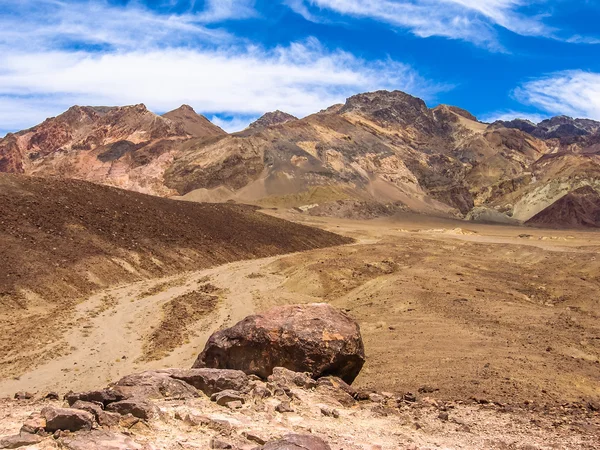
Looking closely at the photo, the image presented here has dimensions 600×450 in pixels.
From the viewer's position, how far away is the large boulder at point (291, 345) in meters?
11.2

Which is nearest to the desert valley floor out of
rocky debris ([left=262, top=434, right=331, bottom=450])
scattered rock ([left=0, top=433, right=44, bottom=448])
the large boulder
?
scattered rock ([left=0, top=433, right=44, bottom=448])

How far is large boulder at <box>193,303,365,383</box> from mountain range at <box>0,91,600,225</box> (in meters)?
78.8

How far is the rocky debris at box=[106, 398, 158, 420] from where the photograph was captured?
763cm

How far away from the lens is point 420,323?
16.3 meters

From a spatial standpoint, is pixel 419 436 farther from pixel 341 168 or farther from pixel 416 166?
pixel 416 166

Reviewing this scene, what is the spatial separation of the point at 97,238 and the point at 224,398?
23146mm

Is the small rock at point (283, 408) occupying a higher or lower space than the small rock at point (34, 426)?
lower

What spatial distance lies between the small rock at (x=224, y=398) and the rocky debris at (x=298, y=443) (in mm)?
2025

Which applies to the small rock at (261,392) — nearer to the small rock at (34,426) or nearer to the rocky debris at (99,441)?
the rocky debris at (99,441)

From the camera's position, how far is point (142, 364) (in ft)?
48.9

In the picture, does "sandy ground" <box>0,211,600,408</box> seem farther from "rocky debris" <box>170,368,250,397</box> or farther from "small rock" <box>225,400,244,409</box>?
"small rock" <box>225,400,244,409</box>

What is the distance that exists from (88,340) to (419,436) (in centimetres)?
1215

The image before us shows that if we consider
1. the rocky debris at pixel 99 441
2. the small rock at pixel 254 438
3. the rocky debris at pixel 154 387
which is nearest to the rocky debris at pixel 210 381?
the rocky debris at pixel 154 387

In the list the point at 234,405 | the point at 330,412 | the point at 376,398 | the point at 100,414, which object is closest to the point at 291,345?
the point at 376,398
